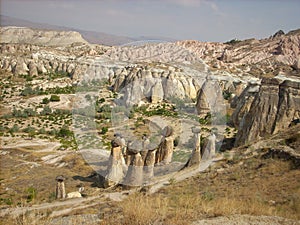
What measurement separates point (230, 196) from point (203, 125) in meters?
12.0

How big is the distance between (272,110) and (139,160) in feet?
18.9

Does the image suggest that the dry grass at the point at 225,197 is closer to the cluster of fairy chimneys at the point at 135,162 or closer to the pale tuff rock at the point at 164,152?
the cluster of fairy chimneys at the point at 135,162

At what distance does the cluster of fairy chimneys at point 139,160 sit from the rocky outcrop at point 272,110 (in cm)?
244

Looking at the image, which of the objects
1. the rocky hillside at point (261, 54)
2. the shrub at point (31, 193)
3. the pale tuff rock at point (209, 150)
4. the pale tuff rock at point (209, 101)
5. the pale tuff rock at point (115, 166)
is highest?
the rocky hillside at point (261, 54)

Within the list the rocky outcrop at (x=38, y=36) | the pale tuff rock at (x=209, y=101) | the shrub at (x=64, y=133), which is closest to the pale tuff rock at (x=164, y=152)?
the pale tuff rock at (x=209, y=101)

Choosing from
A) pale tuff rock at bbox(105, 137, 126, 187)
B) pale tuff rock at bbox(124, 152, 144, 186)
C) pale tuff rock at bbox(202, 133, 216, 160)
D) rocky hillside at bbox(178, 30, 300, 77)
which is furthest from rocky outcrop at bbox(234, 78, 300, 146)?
rocky hillside at bbox(178, 30, 300, 77)

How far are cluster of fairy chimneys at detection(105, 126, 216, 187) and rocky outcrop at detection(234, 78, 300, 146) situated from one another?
8.00ft

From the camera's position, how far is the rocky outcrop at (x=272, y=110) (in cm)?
1198

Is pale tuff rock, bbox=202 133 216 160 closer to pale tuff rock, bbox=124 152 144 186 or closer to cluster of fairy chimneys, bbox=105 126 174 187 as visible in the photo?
cluster of fairy chimneys, bbox=105 126 174 187

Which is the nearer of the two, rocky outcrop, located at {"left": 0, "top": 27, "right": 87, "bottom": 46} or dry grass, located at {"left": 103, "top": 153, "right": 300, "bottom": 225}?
dry grass, located at {"left": 103, "top": 153, "right": 300, "bottom": 225}

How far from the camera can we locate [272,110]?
12219mm

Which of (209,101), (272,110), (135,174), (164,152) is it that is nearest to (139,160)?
(135,174)

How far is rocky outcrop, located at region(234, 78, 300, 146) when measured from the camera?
1198cm

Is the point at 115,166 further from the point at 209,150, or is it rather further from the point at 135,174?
the point at 209,150
